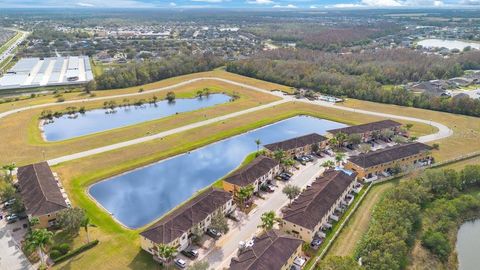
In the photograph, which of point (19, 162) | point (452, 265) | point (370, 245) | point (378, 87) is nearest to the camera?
point (370, 245)

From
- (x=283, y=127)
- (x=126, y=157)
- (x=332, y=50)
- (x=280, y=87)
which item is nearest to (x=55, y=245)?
(x=126, y=157)

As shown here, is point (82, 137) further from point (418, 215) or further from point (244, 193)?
point (418, 215)

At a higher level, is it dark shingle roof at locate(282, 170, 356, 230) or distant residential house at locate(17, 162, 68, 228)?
dark shingle roof at locate(282, 170, 356, 230)

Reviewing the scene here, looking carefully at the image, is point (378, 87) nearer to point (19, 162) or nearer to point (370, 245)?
point (370, 245)

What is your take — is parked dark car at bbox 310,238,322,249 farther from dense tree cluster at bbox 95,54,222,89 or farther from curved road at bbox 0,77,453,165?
dense tree cluster at bbox 95,54,222,89

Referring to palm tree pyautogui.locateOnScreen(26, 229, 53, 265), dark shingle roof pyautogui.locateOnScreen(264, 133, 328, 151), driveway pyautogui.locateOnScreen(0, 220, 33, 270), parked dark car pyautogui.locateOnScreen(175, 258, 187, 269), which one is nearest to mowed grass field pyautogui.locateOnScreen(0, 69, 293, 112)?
dark shingle roof pyautogui.locateOnScreen(264, 133, 328, 151)
